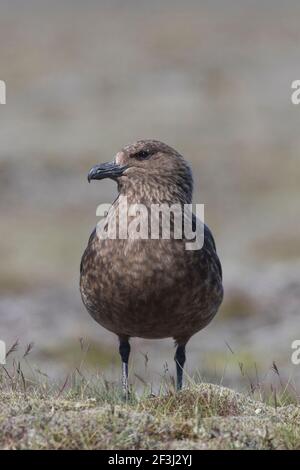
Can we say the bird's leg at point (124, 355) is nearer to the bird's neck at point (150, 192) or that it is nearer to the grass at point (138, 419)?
the grass at point (138, 419)

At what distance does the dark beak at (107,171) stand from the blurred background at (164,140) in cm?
162

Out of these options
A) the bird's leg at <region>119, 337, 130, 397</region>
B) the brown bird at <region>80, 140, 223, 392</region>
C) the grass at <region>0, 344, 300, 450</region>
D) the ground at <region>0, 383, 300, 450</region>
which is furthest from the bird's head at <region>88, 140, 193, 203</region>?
the ground at <region>0, 383, 300, 450</region>

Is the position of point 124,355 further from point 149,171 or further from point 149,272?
point 149,171

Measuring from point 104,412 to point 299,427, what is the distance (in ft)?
4.18

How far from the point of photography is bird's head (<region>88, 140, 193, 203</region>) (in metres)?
9.52

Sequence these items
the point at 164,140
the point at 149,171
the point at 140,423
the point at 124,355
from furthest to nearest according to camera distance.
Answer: the point at 164,140 → the point at 124,355 → the point at 149,171 → the point at 140,423

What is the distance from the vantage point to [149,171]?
31.5 ft

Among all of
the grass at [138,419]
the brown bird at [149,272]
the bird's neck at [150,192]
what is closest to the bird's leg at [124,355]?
the brown bird at [149,272]

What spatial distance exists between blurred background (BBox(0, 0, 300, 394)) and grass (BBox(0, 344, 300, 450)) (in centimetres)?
89

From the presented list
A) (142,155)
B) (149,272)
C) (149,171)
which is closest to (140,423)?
(149,272)

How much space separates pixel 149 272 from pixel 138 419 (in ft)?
6.05

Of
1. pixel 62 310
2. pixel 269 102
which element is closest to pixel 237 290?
pixel 62 310

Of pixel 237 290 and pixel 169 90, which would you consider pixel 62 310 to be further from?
pixel 169 90

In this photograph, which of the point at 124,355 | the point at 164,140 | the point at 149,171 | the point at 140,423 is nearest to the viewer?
the point at 140,423
